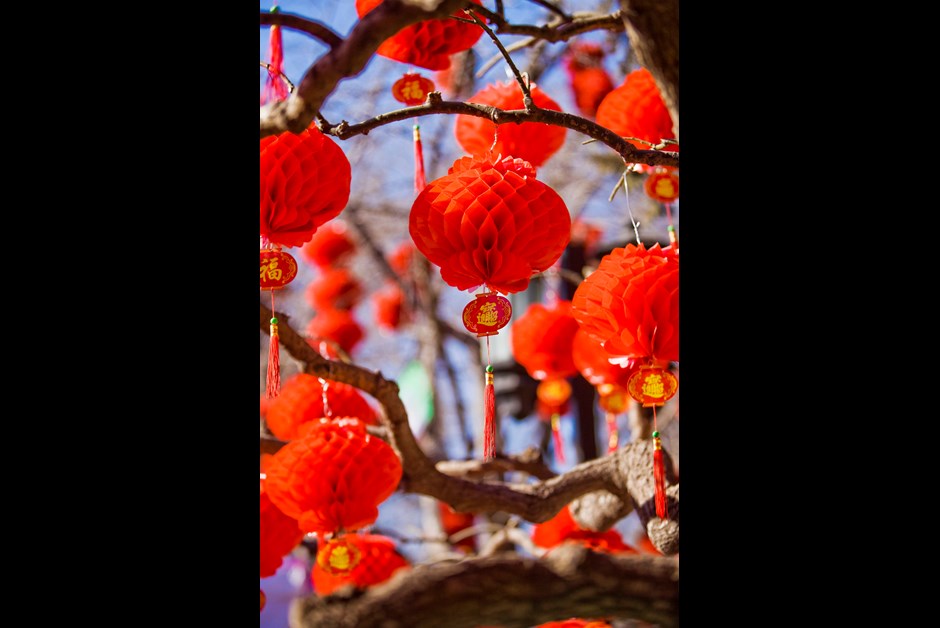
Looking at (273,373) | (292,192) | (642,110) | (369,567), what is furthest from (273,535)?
(642,110)

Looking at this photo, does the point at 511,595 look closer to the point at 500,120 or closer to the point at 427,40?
the point at 500,120

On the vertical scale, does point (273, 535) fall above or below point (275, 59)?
below

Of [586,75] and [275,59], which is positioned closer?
[275,59]

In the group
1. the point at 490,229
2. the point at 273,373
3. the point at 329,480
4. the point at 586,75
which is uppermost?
the point at 586,75

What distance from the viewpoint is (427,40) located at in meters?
0.96

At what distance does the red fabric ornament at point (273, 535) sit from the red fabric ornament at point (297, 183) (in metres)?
0.37

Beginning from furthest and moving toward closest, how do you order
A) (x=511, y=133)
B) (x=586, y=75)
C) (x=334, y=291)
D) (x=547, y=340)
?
1. (x=334, y=291)
2. (x=586, y=75)
3. (x=547, y=340)
4. (x=511, y=133)

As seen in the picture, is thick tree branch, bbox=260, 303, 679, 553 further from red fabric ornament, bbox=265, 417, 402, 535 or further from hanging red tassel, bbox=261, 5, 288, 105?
hanging red tassel, bbox=261, 5, 288, 105

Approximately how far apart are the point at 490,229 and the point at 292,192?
18cm

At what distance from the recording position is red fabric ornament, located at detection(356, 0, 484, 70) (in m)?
0.95

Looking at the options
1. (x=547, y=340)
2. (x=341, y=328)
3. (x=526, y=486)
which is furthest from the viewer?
(x=341, y=328)

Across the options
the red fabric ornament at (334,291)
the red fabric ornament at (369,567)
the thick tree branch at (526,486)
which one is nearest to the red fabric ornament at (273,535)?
the red fabric ornament at (369,567)
